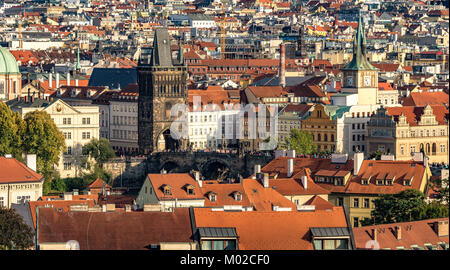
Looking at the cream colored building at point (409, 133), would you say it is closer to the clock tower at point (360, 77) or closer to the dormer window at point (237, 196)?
the clock tower at point (360, 77)

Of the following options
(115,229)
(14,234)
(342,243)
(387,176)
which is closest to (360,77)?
(387,176)

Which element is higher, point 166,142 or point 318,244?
point 318,244

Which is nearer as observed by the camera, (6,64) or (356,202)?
(356,202)

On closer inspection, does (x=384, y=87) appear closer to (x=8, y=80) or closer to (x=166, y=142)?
(x=166, y=142)

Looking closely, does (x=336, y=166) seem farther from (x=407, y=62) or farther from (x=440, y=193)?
(x=407, y=62)

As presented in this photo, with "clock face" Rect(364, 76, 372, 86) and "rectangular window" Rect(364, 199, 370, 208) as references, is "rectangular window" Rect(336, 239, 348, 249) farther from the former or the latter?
"clock face" Rect(364, 76, 372, 86)

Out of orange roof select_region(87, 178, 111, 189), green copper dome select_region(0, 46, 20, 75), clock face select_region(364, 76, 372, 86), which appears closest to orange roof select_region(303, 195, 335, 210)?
orange roof select_region(87, 178, 111, 189)

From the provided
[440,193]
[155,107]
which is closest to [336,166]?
[440,193]
